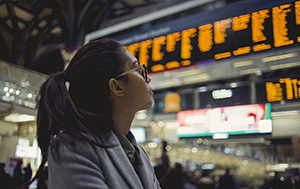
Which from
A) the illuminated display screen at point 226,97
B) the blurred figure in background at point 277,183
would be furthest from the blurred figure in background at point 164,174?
the blurred figure in background at point 277,183

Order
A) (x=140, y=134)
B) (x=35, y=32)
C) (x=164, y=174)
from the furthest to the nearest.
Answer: (x=140, y=134) < (x=164, y=174) < (x=35, y=32)

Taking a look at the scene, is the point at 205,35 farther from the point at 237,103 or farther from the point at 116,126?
the point at 116,126

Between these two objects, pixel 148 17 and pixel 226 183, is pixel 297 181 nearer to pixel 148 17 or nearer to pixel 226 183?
pixel 148 17

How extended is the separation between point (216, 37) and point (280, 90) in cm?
129

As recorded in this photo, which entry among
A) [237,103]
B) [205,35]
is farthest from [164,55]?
[237,103]

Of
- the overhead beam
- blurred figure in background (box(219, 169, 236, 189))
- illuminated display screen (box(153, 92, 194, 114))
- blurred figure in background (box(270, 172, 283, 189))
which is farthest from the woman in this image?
blurred figure in background (box(219, 169, 236, 189))

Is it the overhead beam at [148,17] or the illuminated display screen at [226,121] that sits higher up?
the overhead beam at [148,17]

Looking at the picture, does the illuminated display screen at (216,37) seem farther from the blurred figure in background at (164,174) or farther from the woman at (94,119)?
the woman at (94,119)

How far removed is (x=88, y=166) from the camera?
0.70 metres

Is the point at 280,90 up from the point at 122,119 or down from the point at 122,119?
up

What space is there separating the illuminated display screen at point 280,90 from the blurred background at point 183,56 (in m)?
0.01

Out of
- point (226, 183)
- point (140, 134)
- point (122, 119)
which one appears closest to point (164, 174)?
point (140, 134)

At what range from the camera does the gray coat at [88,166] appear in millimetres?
671

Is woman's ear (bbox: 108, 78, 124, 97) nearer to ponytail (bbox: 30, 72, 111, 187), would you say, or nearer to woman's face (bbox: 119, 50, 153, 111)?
woman's face (bbox: 119, 50, 153, 111)
